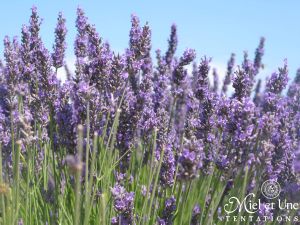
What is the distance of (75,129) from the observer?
225 cm

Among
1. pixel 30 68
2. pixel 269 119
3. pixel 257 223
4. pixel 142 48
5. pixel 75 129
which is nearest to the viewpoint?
pixel 269 119

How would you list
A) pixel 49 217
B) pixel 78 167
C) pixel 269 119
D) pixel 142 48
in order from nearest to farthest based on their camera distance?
pixel 78 167 < pixel 269 119 < pixel 49 217 < pixel 142 48

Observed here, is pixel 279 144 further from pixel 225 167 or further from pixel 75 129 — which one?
pixel 75 129

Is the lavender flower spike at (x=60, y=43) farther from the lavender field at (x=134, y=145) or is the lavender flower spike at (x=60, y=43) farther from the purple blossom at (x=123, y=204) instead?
the purple blossom at (x=123, y=204)

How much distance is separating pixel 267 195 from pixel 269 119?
113 cm

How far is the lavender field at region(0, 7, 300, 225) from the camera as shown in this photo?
2.04 meters

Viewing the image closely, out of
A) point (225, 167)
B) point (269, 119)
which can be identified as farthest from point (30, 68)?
point (269, 119)

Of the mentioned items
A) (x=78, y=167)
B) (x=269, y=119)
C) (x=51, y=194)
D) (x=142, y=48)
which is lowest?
(x=78, y=167)

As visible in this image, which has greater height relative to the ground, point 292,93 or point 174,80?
Result: point 292,93
